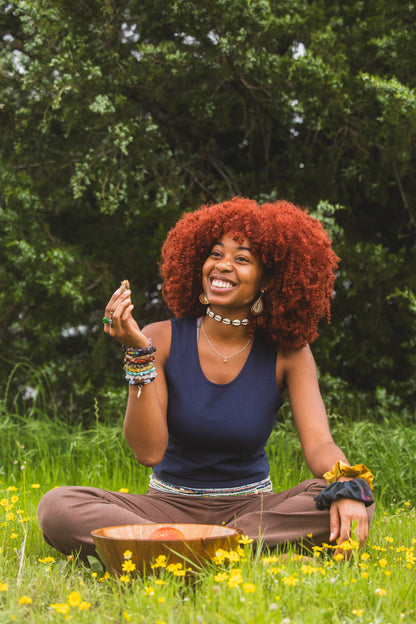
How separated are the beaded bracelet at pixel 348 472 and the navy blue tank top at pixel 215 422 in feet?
1.40

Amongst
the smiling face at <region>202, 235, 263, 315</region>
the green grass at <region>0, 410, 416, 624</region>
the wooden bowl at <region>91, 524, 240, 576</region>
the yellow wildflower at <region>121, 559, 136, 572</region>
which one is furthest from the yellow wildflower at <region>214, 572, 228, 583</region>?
the smiling face at <region>202, 235, 263, 315</region>

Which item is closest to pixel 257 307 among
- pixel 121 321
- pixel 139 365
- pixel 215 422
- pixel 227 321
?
pixel 227 321

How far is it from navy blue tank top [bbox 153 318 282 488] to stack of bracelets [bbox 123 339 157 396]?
0.38m

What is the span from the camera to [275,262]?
309 centimetres

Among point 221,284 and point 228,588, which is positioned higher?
point 221,284

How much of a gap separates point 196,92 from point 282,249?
8.43 ft

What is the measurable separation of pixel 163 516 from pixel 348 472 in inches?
30.8

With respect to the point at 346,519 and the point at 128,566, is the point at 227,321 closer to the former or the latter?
the point at 346,519

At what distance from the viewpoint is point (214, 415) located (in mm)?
2842

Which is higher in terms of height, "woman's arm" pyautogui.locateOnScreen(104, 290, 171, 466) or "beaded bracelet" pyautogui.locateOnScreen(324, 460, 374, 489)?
"woman's arm" pyautogui.locateOnScreen(104, 290, 171, 466)

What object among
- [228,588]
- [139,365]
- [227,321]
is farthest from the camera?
[227,321]

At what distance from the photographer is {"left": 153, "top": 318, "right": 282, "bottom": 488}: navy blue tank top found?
9.33 feet

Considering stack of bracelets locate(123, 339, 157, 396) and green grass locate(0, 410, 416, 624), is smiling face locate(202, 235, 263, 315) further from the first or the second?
green grass locate(0, 410, 416, 624)

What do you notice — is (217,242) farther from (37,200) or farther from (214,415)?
(37,200)
